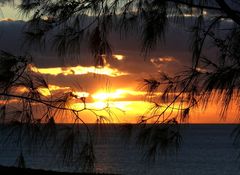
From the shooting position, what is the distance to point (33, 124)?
3549mm

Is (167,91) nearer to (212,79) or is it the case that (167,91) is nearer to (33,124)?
(212,79)

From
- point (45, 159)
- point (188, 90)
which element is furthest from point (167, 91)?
point (45, 159)

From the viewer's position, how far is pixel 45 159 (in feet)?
155

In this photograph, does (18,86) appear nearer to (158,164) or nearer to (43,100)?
(43,100)

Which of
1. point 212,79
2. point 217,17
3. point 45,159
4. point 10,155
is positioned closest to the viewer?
point 212,79

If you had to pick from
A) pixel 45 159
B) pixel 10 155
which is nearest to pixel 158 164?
pixel 45 159

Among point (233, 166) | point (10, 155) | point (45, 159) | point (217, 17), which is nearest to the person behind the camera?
point (217, 17)

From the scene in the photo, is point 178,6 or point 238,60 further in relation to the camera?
point 178,6

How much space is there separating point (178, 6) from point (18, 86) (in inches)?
45.0

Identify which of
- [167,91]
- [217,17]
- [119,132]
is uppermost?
[217,17]

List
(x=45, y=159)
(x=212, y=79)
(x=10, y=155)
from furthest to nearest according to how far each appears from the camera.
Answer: (x=10, y=155) → (x=45, y=159) → (x=212, y=79)

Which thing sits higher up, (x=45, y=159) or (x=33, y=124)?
(x=33, y=124)

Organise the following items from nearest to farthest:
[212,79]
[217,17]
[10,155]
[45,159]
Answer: [212,79] → [217,17] → [45,159] → [10,155]

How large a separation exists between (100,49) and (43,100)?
1.58 feet
